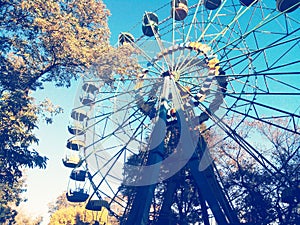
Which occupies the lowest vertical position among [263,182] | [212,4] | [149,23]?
[263,182]

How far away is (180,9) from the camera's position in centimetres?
1633

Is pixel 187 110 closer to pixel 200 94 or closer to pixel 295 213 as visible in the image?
pixel 200 94

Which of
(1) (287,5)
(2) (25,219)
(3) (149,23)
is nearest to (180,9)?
(3) (149,23)

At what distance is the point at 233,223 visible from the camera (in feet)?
37.2

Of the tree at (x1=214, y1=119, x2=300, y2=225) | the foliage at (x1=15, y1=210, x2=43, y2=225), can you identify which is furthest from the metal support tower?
the foliage at (x1=15, y1=210, x2=43, y2=225)

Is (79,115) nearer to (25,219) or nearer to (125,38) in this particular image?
(125,38)

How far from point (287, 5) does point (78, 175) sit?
14344 mm

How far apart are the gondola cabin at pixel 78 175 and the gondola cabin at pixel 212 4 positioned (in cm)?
1244

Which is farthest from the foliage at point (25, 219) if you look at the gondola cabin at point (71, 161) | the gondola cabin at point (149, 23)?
the gondola cabin at point (149, 23)

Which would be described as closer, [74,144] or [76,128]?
[76,128]

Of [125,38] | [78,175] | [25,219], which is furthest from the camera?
[25,219]

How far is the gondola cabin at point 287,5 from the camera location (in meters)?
11.4

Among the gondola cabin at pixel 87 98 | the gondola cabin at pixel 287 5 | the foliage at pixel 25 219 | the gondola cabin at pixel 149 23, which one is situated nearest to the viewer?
the gondola cabin at pixel 287 5

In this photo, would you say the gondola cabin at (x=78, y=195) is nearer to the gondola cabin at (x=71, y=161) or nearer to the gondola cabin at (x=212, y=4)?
the gondola cabin at (x=71, y=161)
